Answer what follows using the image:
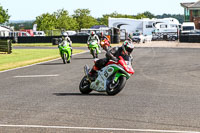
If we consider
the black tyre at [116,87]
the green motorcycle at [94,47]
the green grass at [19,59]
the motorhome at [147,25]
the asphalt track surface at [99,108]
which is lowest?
the asphalt track surface at [99,108]

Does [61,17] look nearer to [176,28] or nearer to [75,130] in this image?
[176,28]

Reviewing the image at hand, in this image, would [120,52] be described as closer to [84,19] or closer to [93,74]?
[93,74]

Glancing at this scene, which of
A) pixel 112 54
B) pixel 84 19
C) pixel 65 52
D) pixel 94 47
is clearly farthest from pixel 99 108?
pixel 84 19

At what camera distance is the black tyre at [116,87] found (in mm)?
11039

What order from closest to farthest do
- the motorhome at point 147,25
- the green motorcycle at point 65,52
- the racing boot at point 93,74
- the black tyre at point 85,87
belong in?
the racing boot at point 93,74 < the black tyre at point 85,87 < the green motorcycle at point 65,52 < the motorhome at point 147,25

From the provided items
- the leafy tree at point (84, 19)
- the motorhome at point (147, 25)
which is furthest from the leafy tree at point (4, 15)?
the leafy tree at point (84, 19)

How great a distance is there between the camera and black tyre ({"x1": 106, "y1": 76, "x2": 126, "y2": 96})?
11.0 meters

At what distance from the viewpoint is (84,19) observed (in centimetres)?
14425

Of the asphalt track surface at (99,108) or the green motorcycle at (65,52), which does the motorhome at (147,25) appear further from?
the asphalt track surface at (99,108)

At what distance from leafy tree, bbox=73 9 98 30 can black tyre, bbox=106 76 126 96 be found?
13204cm

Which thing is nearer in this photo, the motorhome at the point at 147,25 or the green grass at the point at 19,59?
the green grass at the point at 19,59

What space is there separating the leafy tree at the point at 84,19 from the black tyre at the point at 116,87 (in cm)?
13204

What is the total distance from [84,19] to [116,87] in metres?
134

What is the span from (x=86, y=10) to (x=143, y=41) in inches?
3453
